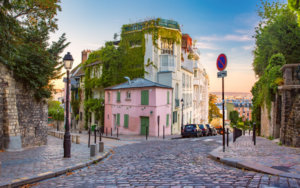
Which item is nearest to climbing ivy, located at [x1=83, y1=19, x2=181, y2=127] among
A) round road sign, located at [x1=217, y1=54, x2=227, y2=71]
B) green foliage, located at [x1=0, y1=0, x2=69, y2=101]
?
green foliage, located at [x1=0, y1=0, x2=69, y2=101]

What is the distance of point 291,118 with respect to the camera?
10523 mm

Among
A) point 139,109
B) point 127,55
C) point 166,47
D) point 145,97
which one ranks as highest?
point 166,47

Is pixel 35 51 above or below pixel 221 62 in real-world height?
above

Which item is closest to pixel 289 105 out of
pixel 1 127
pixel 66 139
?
pixel 66 139

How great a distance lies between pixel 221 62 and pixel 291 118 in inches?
180

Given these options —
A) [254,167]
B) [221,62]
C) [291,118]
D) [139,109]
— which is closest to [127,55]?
[139,109]

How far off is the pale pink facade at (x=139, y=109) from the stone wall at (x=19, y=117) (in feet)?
38.5

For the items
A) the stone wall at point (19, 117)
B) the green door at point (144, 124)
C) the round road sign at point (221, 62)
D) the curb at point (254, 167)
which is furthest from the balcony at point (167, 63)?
the curb at point (254, 167)

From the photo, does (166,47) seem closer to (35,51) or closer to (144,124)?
(144,124)

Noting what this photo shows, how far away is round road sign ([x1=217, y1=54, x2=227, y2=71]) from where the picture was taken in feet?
29.8

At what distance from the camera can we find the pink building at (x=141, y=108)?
25438 millimetres

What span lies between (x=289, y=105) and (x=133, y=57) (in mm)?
23569

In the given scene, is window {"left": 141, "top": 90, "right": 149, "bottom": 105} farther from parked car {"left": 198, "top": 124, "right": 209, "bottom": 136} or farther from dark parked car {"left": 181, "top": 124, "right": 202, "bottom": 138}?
parked car {"left": 198, "top": 124, "right": 209, "bottom": 136}

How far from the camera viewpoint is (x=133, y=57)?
32062 millimetres
